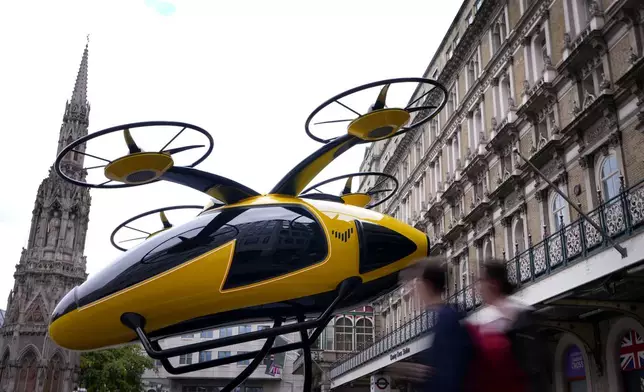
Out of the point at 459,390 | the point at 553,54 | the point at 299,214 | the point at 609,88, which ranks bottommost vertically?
the point at 459,390

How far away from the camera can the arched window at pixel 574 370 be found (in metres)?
23.1

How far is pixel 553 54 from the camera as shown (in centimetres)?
2667

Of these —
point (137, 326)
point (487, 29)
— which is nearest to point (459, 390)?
point (137, 326)

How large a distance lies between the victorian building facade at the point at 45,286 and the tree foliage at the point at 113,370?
7.49 ft

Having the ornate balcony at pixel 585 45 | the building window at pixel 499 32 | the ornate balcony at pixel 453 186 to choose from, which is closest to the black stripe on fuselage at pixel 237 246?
the ornate balcony at pixel 585 45

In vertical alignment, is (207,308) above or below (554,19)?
below

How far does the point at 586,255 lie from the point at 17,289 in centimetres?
7247

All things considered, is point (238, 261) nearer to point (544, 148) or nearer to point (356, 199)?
point (356, 199)

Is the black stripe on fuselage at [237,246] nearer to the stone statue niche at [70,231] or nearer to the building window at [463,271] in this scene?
the building window at [463,271]

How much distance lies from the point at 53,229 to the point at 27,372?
16.2 metres

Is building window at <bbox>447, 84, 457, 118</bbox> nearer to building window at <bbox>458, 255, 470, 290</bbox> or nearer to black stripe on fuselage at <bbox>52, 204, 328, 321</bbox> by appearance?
building window at <bbox>458, 255, 470, 290</bbox>

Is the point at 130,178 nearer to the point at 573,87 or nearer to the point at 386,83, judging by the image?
the point at 386,83

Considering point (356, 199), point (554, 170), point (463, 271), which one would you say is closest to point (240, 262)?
point (356, 199)

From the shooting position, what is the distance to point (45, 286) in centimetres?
7538
